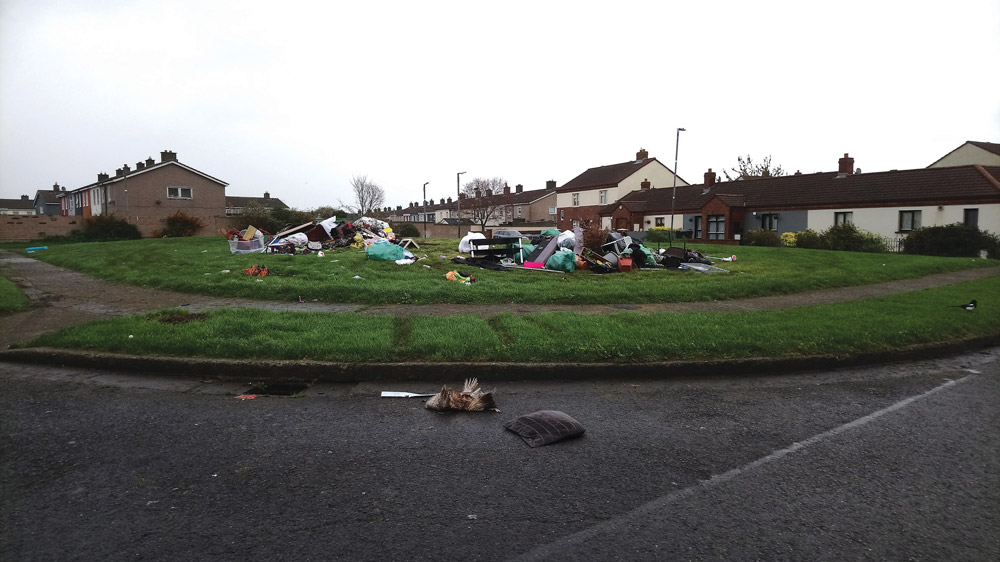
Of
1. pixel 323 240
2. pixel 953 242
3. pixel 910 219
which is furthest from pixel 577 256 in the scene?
pixel 910 219

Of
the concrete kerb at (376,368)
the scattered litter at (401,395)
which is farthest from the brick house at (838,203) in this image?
the scattered litter at (401,395)

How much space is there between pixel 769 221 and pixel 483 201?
4929cm

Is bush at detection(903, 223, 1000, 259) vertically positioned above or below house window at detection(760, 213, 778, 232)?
below

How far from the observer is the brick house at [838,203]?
102 ft

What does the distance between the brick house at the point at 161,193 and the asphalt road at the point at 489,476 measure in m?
44.6

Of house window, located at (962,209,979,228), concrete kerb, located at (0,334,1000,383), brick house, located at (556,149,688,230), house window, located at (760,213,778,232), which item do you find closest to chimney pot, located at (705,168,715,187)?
brick house, located at (556,149,688,230)

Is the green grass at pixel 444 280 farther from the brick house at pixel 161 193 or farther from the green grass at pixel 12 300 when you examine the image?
the brick house at pixel 161 193

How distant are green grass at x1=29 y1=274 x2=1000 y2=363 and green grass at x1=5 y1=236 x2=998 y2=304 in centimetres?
→ 217

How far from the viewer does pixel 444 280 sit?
12531 mm

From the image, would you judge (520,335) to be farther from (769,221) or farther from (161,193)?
(161,193)

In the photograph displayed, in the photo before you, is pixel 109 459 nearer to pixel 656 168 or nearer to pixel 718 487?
pixel 718 487

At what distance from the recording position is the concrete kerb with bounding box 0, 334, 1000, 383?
589 centimetres

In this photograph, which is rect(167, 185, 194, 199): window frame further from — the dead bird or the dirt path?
the dead bird

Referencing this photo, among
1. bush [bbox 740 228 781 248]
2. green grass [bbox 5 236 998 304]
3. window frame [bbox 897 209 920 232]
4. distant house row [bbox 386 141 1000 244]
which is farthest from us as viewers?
window frame [bbox 897 209 920 232]
